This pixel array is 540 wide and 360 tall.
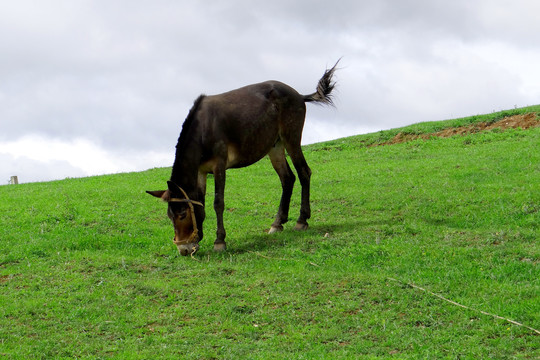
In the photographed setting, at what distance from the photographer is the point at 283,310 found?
24.7 ft

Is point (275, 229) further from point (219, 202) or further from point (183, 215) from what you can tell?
point (183, 215)

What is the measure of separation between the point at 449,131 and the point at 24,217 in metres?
15.9

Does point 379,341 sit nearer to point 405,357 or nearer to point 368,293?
point 405,357

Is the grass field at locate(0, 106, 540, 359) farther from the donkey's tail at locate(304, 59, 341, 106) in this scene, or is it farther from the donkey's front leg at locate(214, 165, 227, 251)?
the donkey's tail at locate(304, 59, 341, 106)

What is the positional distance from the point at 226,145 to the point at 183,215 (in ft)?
4.84

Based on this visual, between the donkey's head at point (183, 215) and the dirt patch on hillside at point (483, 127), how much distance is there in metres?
14.6

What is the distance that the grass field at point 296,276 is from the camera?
21.7ft

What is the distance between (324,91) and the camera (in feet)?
41.8

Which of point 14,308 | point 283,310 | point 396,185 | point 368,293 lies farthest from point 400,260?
point 396,185

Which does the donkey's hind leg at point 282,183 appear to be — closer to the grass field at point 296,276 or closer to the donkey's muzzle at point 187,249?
the grass field at point 296,276

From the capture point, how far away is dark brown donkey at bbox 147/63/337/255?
1018 cm

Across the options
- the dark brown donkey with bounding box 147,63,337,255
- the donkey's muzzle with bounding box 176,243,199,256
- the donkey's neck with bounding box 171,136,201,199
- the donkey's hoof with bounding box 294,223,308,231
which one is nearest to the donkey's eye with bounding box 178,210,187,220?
the dark brown donkey with bounding box 147,63,337,255

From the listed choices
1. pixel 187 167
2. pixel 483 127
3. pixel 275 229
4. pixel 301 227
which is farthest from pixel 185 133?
pixel 483 127

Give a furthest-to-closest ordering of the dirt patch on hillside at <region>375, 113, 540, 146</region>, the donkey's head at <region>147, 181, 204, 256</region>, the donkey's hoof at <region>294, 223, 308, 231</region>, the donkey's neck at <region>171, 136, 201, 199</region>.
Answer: the dirt patch on hillside at <region>375, 113, 540, 146</region> < the donkey's hoof at <region>294, 223, 308, 231</region> < the donkey's neck at <region>171, 136, 201, 199</region> < the donkey's head at <region>147, 181, 204, 256</region>
